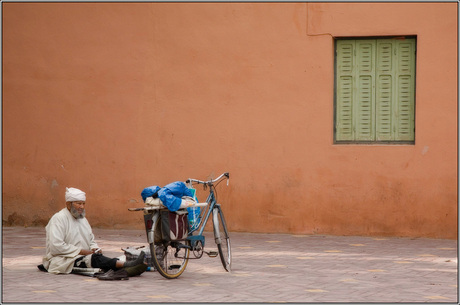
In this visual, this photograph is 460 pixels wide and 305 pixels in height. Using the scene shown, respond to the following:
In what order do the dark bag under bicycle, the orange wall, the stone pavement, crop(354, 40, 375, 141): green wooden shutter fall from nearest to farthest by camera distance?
1. the stone pavement
2. the dark bag under bicycle
3. the orange wall
4. crop(354, 40, 375, 141): green wooden shutter

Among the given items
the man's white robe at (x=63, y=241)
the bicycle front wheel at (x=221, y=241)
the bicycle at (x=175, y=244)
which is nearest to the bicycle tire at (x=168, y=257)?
the bicycle at (x=175, y=244)

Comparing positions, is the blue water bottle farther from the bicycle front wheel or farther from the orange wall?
the orange wall

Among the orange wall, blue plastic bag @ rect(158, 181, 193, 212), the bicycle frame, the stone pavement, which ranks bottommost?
the stone pavement

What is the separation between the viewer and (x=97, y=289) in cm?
795

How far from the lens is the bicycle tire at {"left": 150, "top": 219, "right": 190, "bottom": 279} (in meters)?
8.46

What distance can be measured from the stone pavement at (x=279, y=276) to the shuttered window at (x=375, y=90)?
1.55 m

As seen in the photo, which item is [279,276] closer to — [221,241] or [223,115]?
[221,241]

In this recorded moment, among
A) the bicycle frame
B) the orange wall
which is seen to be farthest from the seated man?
the orange wall

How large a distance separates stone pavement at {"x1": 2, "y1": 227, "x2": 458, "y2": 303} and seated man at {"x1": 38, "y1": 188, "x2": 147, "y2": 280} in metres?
0.14

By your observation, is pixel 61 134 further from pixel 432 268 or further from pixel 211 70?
pixel 432 268

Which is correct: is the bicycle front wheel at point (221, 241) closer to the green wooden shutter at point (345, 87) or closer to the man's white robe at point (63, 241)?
the man's white robe at point (63, 241)

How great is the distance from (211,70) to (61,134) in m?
2.64

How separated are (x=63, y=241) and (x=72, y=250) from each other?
0.45 feet

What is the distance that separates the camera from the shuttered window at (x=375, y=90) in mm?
12141
